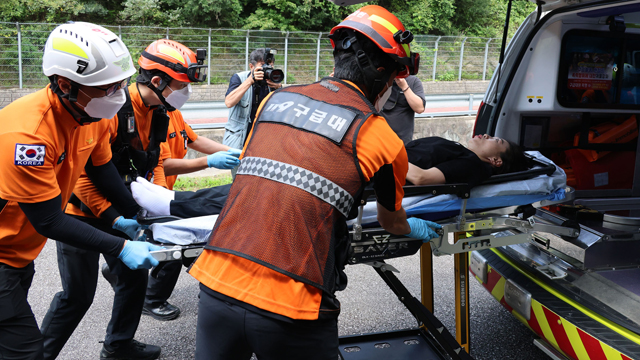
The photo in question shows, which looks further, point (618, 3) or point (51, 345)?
point (618, 3)

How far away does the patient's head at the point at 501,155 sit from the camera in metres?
3.33

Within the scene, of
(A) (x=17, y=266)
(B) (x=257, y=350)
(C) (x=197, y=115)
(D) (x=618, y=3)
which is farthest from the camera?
(C) (x=197, y=115)

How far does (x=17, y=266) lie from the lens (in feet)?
7.20

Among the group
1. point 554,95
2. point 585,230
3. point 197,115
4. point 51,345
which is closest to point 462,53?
point 197,115

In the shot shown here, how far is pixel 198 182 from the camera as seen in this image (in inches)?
281

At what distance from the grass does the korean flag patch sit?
4.89 m

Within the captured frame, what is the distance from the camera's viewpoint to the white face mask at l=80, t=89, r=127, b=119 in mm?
2215

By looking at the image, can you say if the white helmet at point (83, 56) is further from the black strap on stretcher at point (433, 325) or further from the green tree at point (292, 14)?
the green tree at point (292, 14)

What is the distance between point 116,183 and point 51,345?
0.97 m

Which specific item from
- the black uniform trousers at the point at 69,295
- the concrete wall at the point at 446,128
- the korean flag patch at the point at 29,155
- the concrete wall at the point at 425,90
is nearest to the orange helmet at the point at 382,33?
the korean flag patch at the point at 29,155

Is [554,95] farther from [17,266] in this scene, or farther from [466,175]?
[17,266]

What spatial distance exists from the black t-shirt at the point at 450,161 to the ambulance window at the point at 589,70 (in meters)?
1.55

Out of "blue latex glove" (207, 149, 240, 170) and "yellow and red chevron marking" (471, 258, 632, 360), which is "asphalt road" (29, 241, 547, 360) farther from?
"blue latex glove" (207, 149, 240, 170)

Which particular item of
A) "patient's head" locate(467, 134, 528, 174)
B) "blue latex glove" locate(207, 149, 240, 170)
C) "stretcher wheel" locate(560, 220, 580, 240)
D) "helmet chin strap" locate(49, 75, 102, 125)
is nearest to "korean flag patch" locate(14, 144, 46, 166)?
"helmet chin strap" locate(49, 75, 102, 125)
